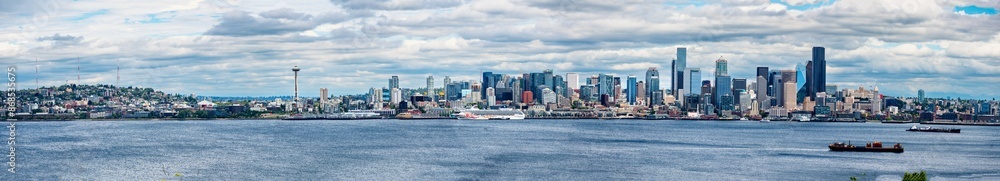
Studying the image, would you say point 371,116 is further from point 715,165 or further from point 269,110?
point 715,165

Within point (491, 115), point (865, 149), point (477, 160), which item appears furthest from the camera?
point (491, 115)

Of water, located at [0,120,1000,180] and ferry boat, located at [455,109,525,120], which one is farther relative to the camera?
ferry boat, located at [455,109,525,120]

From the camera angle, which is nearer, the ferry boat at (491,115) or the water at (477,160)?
the water at (477,160)

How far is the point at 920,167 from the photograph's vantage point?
54312 millimetres

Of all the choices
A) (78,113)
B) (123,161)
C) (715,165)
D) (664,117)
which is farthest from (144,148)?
(664,117)

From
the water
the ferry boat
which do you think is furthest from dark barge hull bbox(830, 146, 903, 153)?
the ferry boat

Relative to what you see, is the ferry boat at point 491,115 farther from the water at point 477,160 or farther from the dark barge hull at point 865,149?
the dark barge hull at point 865,149

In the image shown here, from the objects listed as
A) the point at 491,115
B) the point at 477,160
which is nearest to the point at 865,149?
the point at 477,160

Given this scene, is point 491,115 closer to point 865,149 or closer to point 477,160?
point 865,149

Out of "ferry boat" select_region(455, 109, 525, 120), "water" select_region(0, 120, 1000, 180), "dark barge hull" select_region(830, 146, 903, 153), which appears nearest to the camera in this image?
"water" select_region(0, 120, 1000, 180)

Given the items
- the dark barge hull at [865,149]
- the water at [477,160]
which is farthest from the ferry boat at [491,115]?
the dark barge hull at [865,149]

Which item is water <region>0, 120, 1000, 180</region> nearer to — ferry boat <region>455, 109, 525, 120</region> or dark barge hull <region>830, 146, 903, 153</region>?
dark barge hull <region>830, 146, 903, 153</region>

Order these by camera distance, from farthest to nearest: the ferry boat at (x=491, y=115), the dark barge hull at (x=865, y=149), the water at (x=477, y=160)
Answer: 1. the ferry boat at (x=491, y=115)
2. the dark barge hull at (x=865, y=149)
3. the water at (x=477, y=160)

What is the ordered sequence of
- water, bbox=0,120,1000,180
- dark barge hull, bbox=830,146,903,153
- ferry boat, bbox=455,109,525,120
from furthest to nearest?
ferry boat, bbox=455,109,525,120 < dark barge hull, bbox=830,146,903,153 < water, bbox=0,120,1000,180
